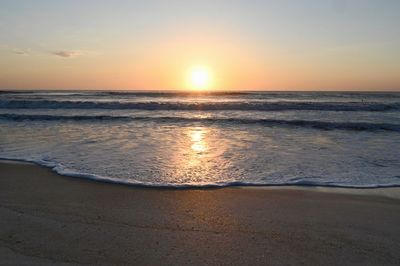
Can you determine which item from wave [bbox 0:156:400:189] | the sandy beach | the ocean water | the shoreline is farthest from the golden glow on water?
the sandy beach

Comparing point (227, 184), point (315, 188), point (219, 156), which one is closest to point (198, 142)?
point (219, 156)

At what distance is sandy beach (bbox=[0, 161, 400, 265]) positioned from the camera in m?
3.08

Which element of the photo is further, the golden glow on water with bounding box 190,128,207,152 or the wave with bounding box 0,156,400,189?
the golden glow on water with bounding box 190,128,207,152

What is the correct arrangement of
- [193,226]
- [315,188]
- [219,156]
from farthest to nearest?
[219,156], [315,188], [193,226]

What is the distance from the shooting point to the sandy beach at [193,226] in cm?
308

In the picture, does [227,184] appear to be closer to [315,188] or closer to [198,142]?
[315,188]

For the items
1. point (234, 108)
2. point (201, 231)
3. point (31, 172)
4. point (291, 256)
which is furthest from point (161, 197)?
point (234, 108)

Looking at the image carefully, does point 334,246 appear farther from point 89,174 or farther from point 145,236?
point 89,174

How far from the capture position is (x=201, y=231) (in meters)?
3.62

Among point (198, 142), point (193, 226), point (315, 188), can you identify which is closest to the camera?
point (193, 226)

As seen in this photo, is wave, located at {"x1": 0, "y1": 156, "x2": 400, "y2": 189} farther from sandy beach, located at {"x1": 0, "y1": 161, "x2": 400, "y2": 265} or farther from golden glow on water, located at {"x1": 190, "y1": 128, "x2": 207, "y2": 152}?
golden glow on water, located at {"x1": 190, "y1": 128, "x2": 207, "y2": 152}

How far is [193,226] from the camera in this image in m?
3.76

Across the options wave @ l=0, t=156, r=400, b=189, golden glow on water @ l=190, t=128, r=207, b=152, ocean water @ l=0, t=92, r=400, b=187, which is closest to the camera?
wave @ l=0, t=156, r=400, b=189

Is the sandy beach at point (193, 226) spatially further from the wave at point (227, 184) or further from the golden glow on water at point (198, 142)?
the golden glow on water at point (198, 142)
